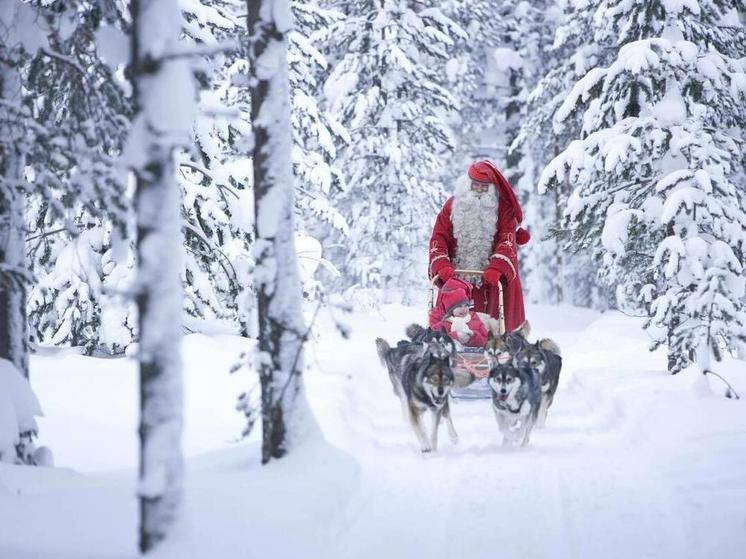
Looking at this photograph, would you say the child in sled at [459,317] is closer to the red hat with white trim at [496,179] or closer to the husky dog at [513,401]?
the red hat with white trim at [496,179]

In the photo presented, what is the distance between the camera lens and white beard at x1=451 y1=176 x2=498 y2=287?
10148 millimetres

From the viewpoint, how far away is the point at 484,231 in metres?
10.2

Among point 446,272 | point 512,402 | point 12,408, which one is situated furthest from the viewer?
point 446,272

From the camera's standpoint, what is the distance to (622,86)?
9.70m

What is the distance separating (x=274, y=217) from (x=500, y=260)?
5.25m

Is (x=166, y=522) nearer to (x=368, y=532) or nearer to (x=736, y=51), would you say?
(x=368, y=532)

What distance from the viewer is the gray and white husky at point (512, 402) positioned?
7168 mm

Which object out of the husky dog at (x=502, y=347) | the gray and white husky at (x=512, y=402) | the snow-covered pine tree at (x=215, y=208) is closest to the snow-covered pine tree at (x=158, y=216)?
the gray and white husky at (x=512, y=402)

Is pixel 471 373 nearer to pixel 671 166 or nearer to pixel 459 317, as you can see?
pixel 459 317

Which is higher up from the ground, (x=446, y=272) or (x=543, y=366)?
(x=446, y=272)

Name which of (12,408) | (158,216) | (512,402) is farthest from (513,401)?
(158,216)

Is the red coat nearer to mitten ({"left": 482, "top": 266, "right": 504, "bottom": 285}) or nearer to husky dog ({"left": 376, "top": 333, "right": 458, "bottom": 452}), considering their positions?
mitten ({"left": 482, "top": 266, "right": 504, "bottom": 285})

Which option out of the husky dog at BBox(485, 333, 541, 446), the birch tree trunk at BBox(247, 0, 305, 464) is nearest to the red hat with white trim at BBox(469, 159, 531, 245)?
the husky dog at BBox(485, 333, 541, 446)

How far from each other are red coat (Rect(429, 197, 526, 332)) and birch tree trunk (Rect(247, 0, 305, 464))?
4.81 m
